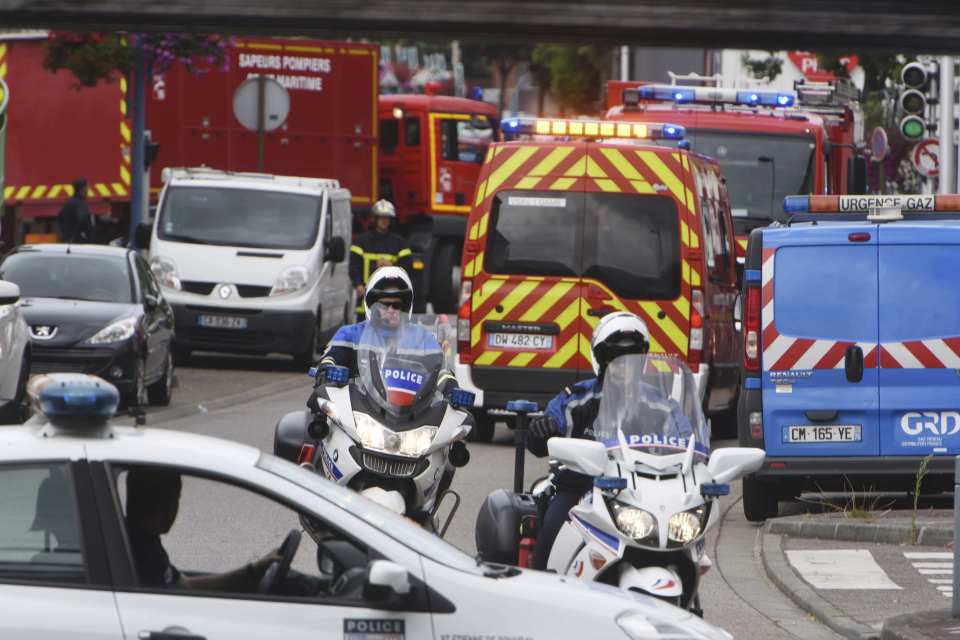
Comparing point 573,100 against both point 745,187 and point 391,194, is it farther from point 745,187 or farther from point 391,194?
point 745,187

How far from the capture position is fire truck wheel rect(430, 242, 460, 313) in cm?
3362

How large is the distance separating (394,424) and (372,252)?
41.3 feet

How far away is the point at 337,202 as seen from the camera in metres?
26.6

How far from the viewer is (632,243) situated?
17562 millimetres

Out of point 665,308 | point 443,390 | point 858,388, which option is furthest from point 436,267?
point 443,390

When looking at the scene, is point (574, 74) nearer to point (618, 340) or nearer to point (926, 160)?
point (926, 160)

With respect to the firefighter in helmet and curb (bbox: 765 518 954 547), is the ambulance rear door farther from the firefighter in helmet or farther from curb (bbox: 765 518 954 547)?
the firefighter in helmet

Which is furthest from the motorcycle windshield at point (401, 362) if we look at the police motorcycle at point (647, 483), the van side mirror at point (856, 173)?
the van side mirror at point (856, 173)

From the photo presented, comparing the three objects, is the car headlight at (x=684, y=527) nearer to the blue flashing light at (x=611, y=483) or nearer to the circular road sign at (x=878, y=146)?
the blue flashing light at (x=611, y=483)

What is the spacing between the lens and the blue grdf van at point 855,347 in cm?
1391

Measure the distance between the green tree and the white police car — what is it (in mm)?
71517

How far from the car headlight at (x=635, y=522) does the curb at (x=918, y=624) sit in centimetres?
245

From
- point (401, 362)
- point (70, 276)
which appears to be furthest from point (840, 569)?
point (70, 276)

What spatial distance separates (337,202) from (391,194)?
960 centimetres
